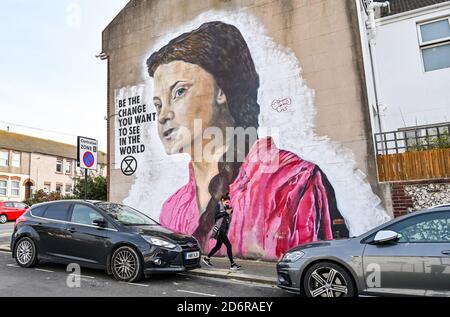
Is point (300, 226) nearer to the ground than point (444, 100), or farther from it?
nearer to the ground

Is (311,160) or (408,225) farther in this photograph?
(311,160)

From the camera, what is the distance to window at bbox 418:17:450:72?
34.1ft

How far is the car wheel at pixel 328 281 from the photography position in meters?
5.02

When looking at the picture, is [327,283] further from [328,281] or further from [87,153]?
[87,153]

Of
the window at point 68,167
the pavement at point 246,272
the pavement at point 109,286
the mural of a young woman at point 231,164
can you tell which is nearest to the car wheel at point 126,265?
the pavement at point 109,286

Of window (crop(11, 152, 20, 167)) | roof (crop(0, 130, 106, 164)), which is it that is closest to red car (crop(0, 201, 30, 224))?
window (crop(11, 152, 20, 167))

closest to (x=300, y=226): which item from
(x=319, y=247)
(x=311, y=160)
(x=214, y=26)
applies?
(x=311, y=160)

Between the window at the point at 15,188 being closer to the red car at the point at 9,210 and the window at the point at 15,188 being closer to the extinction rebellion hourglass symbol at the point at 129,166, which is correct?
the red car at the point at 9,210

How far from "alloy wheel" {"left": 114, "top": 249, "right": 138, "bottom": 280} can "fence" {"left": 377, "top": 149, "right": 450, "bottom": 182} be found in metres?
5.52
